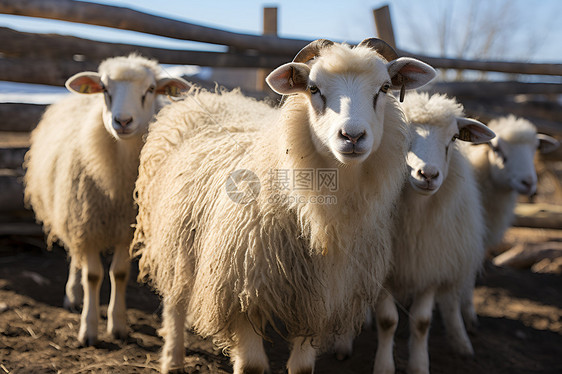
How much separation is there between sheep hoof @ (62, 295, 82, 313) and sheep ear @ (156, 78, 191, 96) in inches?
79.0

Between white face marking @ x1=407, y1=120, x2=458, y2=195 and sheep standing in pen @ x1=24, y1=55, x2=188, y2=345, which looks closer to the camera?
white face marking @ x1=407, y1=120, x2=458, y2=195

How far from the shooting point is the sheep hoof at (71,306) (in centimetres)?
432

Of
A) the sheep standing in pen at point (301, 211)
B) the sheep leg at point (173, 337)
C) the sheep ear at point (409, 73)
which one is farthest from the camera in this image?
the sheep leg at point (173, 337)

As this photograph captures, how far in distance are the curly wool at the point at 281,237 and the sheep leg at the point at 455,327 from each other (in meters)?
1.59

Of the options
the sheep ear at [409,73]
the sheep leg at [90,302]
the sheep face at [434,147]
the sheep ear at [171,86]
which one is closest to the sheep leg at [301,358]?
the sheep face at [434,147]

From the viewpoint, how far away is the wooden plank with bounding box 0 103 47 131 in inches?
208

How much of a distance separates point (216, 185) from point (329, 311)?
35.3 inches

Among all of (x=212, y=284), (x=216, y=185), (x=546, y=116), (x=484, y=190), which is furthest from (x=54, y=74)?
(x=546, y=116)

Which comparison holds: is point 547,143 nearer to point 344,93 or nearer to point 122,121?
point 344,93

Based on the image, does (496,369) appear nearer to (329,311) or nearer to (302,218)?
(329,311)

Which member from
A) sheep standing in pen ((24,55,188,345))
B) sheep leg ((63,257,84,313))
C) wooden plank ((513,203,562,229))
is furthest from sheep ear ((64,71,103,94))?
wooden plank ((513,203,562,229))

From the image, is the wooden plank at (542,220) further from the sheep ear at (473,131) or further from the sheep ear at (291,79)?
the sheep ear at (291,79)

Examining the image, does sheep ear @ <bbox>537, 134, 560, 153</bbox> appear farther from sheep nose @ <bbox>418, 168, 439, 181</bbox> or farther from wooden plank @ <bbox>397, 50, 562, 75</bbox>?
sheep nose @ <bbox>418, 168, 439, 181</bbox>

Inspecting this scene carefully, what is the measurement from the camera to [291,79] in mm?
2422
